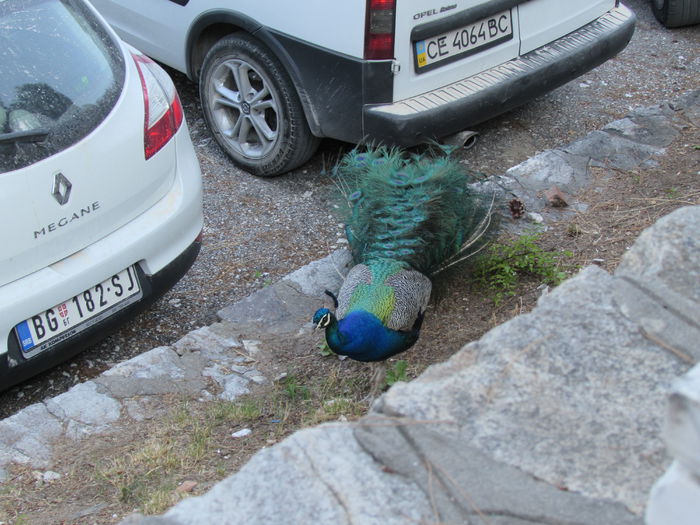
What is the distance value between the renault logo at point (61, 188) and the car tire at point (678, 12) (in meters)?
6.26

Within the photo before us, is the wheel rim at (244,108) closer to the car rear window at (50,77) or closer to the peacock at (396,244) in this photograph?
the peacock at (396,244)

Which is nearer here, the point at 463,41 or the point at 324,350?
the point at 324,350

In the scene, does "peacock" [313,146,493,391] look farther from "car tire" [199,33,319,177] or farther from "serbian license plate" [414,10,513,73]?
"car tire" [199,33,319,177]

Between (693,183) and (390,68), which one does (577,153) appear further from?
(390,68)

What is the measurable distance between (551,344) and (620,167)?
3.84 meters

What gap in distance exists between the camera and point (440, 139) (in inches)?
211

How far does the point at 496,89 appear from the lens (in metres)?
5.09

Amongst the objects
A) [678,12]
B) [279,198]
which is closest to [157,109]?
[279,198]

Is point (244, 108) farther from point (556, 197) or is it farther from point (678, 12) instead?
point (678, 12)

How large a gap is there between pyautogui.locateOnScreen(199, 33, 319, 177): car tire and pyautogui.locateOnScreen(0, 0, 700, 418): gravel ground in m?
0.18

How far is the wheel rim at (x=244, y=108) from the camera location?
5.46 m

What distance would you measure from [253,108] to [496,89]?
1.60 m

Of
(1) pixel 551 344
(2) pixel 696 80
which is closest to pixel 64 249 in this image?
(1) pixel 551 344

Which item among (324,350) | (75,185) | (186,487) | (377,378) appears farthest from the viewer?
(324,350)
